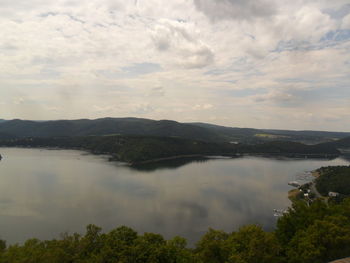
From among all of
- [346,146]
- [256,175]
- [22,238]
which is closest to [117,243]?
[22,238]

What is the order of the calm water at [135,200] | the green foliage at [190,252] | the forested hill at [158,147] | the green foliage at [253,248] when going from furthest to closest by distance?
the forested hill at [158,147]
the calm water at [135,200]
the green foliage at [253,248]
the green foliage at [190,252]

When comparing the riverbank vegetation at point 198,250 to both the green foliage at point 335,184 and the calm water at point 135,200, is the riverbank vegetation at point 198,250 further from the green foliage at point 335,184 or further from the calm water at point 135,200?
the green foliage at point 335,184

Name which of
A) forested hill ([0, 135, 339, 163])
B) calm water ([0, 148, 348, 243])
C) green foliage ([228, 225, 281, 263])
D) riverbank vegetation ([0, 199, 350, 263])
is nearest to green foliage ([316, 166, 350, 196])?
calm water ([0, 148, 348, 243])

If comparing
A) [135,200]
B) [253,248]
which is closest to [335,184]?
[135,200]

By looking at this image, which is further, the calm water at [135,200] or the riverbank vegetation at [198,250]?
the calm water at [135,200]

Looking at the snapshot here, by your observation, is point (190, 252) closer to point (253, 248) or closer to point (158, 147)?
point (253, 248)

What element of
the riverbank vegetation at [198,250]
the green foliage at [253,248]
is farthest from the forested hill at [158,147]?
the green foliage at [253,248]

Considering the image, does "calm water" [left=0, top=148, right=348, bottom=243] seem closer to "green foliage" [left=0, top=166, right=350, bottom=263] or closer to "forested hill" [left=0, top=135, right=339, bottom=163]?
"green foliage" [left=0, top=166, right=350, bottom=263]

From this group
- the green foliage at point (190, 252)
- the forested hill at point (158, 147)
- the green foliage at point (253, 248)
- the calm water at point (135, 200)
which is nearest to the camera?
the green foliage at point (190, 252)

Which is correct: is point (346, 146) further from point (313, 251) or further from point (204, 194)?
point (313, 251)

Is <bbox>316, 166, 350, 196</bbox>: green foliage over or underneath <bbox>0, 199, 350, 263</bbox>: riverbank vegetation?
underneath
